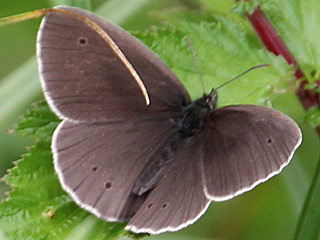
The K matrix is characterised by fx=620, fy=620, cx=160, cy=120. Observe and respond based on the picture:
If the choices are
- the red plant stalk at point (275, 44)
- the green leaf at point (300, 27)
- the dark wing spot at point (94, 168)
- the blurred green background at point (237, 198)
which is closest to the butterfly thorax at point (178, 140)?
the dark wing spot at point (94, 168)

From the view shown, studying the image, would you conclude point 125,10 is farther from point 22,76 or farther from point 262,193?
point 262,193

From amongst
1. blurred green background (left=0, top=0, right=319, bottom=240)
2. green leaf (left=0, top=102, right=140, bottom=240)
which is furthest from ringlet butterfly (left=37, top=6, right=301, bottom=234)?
blurred green background (left=0, top=0, right=319, bottom=240)

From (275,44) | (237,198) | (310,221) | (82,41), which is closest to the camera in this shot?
(82,41)

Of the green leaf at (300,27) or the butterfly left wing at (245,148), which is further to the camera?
the green leaf at (300,27)

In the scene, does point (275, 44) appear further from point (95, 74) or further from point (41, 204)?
point (41, 204)

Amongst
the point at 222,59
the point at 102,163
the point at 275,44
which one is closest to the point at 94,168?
the point at 102,163

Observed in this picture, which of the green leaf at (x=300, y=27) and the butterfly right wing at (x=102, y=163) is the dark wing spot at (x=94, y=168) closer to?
the butterfly right wing at (x=102, y=163)

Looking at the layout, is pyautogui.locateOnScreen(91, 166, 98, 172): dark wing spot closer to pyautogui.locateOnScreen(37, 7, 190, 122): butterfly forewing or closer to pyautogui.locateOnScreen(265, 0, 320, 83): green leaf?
pyautogui.locateOnScreen(37, 7, 190, 122): butterfly forewing
